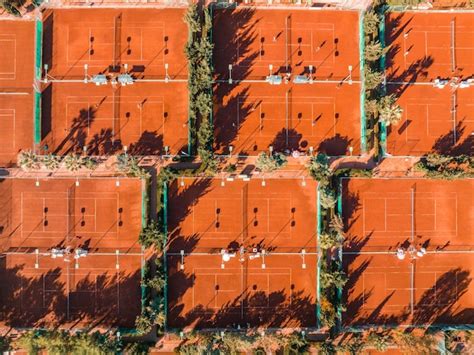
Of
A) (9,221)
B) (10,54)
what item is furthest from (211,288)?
(10,54)

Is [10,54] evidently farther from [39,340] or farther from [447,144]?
[447,144]

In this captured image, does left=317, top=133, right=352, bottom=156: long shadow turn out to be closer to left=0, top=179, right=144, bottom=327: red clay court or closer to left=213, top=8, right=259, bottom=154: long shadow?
left=213, top=8, right=259, bottom=154: long shadow

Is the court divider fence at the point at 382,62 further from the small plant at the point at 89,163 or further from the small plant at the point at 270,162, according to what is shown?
the small plant at the point at 89,163

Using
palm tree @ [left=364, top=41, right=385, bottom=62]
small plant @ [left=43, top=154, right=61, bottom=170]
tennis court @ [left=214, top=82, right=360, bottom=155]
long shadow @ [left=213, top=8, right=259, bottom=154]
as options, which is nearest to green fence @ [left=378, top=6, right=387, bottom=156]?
palm tree @ [left=364, top=41, right=385, bottom=62]

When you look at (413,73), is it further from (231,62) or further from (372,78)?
(231,62)

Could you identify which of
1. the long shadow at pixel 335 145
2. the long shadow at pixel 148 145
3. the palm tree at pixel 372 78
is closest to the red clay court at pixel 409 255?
the long shadow at pixel 335 145

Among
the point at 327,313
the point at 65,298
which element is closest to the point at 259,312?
the point at 327,313
